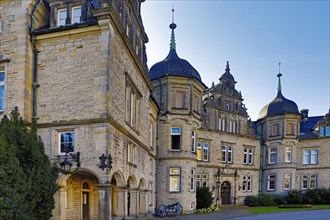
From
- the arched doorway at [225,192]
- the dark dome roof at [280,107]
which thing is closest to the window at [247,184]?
the arched doorway at [225,192]

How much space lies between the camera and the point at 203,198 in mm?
27453

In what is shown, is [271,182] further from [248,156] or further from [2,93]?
[2,93]

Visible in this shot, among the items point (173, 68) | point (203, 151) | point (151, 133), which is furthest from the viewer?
point (203, 151)

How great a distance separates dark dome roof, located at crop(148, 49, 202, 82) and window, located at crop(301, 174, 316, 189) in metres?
21.3

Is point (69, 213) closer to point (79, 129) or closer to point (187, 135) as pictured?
point (79, 129)

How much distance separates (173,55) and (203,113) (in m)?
7.66

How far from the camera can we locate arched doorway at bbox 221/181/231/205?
33.2 m

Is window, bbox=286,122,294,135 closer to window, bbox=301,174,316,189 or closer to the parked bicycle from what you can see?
window, bbox=301,174,316,189

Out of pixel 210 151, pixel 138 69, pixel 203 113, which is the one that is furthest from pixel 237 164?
pixel 138 69

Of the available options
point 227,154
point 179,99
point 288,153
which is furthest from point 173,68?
point 288,153

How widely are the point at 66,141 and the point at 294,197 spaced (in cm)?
2912

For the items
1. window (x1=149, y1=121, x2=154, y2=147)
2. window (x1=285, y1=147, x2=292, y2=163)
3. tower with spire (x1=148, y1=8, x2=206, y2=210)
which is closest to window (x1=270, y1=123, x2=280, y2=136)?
window (x1=285, y1=147, x2=292, y2=163)

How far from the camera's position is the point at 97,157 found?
39.8 ft

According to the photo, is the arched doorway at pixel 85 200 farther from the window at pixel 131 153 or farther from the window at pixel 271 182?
the window at pixel 271 182
